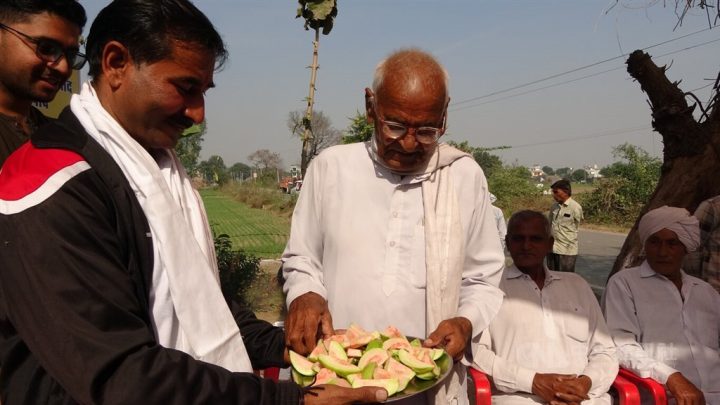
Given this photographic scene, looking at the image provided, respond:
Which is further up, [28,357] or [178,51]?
[178,51]

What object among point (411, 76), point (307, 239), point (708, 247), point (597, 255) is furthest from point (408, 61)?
point (597, 255)

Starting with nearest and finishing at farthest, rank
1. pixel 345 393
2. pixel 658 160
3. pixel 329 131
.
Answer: pixel 345 393, pixel 658 160, pixel 329 131

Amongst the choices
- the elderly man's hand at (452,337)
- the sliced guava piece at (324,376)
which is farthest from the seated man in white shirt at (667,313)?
the sliced guava piece at (324,376)

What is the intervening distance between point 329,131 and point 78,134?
34.0 meters

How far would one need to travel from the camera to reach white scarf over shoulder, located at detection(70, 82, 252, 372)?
1343mm

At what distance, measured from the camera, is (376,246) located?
88.7 inches

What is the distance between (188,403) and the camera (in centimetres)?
120

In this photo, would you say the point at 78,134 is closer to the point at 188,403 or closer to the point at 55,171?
the point at 55,171

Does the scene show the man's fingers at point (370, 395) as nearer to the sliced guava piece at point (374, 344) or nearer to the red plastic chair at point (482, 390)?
the sliced guava piece at point (374, 344)

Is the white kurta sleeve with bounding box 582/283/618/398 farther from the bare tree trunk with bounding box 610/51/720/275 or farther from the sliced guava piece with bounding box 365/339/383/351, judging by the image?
the sliced guava piece with bounding box 365/339/383/351

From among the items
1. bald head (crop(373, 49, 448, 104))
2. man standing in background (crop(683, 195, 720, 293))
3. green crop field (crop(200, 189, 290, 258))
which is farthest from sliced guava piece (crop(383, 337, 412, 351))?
green crop field (crop(200, 189, 290, 258))

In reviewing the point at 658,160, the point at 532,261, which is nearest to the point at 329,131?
the point at 658,160

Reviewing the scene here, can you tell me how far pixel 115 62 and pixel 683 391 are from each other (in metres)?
3.19

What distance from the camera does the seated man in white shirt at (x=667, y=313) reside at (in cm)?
319
